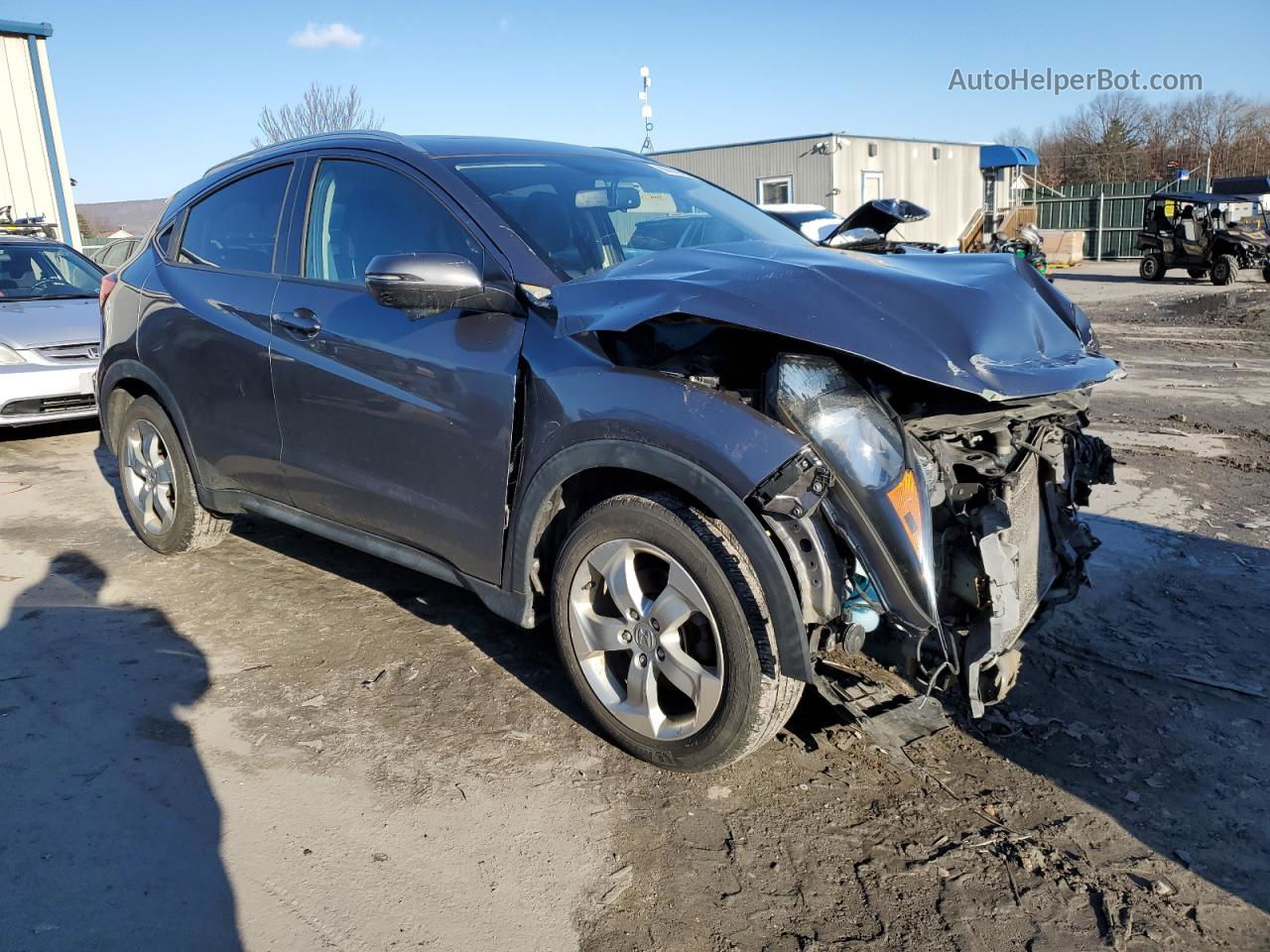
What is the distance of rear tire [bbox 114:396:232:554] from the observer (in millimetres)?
4926

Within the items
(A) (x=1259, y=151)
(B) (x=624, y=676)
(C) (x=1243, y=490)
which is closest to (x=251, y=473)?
(B) (x=624, y=676)

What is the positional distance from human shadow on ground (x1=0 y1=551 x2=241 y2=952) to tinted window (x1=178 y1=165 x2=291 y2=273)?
1.61 m

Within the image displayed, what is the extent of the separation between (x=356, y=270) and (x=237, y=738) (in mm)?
1728

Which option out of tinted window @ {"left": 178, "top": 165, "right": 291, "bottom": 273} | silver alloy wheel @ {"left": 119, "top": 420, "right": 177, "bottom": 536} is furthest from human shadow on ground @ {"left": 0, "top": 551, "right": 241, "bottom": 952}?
tinted window @ {"left": 178, "top": 165, "right": 291, "bottom": 273}

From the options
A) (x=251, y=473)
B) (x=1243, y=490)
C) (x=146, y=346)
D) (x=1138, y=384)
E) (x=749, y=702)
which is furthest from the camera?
(x=1138, y=384)

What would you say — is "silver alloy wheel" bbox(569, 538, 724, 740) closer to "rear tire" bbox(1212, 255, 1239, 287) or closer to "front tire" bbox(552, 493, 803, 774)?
"front tire" bbox(552, 493, 803, 774)

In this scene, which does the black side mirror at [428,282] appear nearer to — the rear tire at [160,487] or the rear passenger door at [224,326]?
the rear passenger door at [224,326]

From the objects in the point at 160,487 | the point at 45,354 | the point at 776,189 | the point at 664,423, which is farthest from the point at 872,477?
the point at 776,189

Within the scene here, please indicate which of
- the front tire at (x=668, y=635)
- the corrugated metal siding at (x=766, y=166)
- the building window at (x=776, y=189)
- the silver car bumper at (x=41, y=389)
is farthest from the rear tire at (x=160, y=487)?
the building window at (x=776, y=189)

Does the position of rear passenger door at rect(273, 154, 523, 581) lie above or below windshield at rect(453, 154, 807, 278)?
below

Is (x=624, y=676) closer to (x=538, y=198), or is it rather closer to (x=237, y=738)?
(x=237, y=738)


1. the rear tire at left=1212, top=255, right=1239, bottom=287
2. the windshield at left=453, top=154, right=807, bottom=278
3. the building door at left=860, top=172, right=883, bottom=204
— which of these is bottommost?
the rear tire at left=1212, top=255, right=1239, bottom=287

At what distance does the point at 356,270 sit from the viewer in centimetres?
380

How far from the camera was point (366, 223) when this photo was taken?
3.82 m
